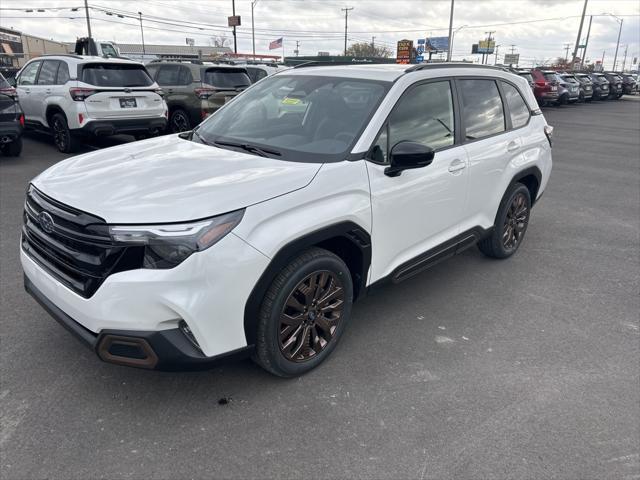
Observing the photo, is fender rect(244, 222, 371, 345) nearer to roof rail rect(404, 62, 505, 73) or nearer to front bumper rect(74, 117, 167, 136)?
roof rail rect(404, 62, 505, 73)

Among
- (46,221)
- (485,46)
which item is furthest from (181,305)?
(485,46)

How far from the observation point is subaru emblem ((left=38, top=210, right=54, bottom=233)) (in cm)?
271

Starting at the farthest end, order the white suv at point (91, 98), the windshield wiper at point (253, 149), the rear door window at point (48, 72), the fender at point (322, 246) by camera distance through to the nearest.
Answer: the rear door window at point (48, 72) → the white suv at point (91, 98) → the windshield wiper at point (253, 149) → the fender at point (322, 246)

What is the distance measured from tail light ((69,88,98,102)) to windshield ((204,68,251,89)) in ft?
9.95

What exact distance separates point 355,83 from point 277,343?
1932 millimetres

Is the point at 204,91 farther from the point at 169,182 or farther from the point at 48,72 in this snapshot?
the point at 169,182

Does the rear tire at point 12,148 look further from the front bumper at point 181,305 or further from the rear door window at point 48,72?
the front bumper at point 181,305

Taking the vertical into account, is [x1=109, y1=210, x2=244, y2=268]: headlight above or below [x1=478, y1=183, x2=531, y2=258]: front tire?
above

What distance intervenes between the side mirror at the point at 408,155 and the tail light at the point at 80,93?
766cm

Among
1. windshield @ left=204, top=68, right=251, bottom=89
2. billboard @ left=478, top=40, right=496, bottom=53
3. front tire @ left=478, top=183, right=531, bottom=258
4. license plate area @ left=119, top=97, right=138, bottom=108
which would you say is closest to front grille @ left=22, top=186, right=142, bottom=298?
front tire @ left=478, top=183, right=531, bottom=258

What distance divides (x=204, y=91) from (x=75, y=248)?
9441mm

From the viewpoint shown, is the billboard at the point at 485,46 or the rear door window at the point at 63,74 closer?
the rear door window at the point at 63,74

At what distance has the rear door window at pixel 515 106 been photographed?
186 inches

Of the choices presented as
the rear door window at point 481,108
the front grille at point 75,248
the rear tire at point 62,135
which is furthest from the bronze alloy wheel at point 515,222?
the rear tire at point 62,135
